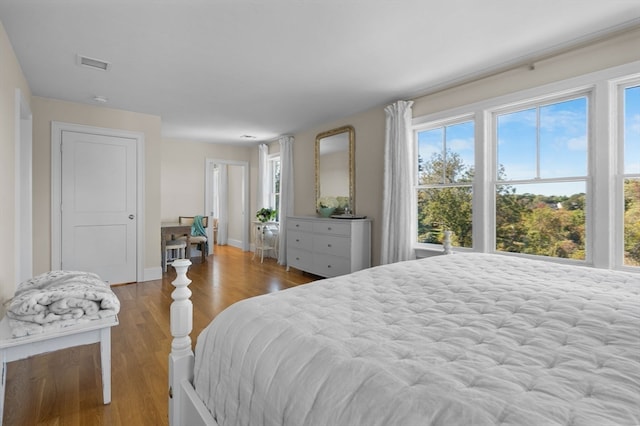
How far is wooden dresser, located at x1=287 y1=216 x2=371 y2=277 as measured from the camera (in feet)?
13.6

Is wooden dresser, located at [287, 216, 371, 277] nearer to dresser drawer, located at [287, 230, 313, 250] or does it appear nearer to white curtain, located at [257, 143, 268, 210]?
dresser drawer, located at [287, 230, 313, 250]

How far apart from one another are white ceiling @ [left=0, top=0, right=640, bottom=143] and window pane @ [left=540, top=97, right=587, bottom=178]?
0.54 m

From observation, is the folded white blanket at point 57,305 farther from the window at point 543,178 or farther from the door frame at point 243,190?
the door frame at point 243,190

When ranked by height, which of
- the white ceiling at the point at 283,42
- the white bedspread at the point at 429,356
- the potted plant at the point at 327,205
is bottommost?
the white bedspread at the point at 429,356

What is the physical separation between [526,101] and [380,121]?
5.70 ft

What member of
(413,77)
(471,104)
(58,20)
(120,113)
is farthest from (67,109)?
(471,104)

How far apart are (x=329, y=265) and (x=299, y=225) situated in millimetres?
991

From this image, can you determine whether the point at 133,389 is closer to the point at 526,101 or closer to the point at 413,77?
the point at 413,77

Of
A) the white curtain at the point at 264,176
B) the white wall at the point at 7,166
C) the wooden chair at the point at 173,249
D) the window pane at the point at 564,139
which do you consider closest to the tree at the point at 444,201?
the window pane at the point at 564,139

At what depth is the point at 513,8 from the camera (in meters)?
2.14

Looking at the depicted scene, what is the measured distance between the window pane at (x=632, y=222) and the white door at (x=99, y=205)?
5.57 m

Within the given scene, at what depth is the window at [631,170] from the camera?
2.44 m

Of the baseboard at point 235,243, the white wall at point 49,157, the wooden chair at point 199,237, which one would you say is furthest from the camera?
the baseboard at point 235,243

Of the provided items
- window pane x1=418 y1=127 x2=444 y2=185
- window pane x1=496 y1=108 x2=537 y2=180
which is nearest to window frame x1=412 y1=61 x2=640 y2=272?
window pane x1=496 y1=108 x2=537 y2=180
